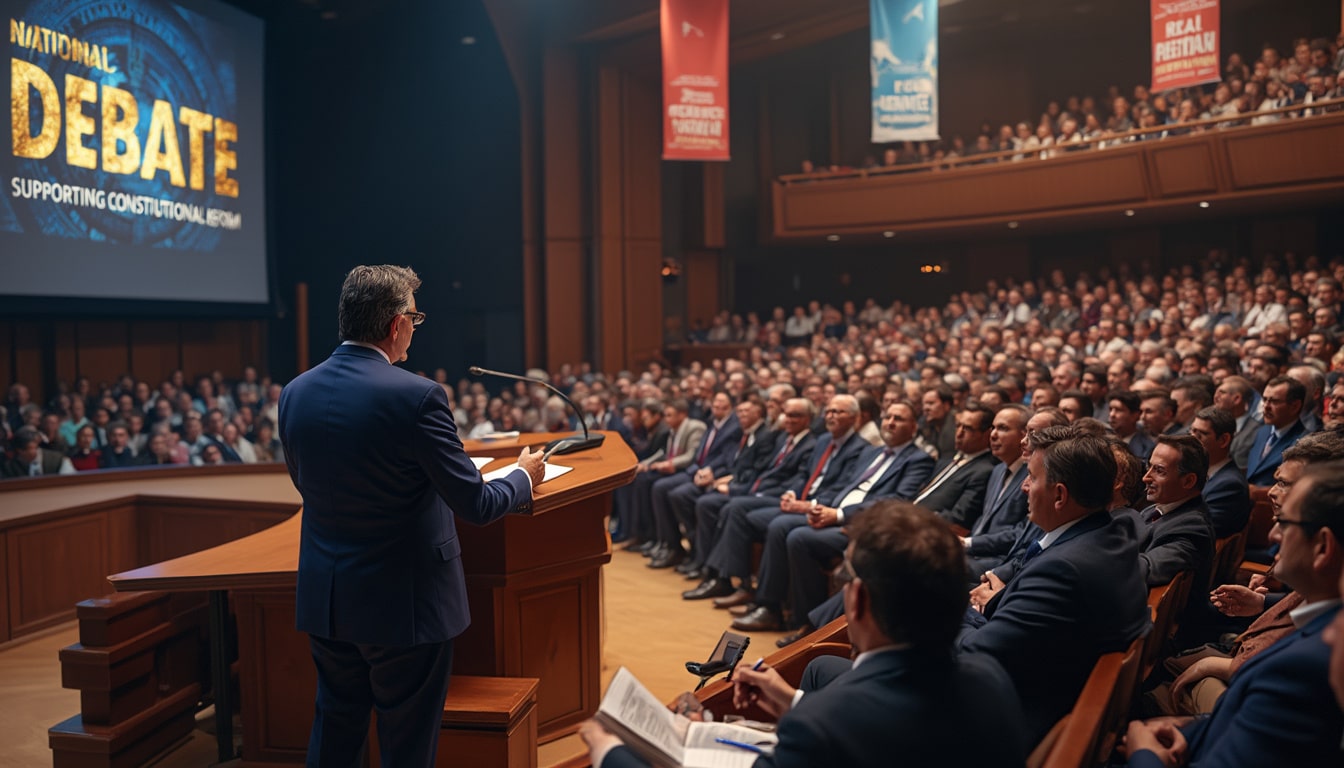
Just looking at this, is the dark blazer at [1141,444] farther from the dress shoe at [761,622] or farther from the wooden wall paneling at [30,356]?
the wooden wall paneling at [30,356]

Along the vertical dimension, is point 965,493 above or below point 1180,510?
below

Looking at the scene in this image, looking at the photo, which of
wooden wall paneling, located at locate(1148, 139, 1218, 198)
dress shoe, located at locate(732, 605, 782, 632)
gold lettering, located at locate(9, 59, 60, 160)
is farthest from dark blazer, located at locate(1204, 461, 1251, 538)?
gold lettering, located at locate(9, 59, 60, 160)

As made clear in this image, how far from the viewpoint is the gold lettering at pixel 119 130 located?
32.4ft

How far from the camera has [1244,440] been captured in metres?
5.29

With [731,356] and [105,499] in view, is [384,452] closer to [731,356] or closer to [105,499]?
[105,499]

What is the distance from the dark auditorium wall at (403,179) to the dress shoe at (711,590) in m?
9.33

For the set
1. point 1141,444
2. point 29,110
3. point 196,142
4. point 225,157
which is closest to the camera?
point 1141,444

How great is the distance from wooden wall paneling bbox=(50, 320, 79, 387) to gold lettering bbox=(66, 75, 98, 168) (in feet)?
9.00

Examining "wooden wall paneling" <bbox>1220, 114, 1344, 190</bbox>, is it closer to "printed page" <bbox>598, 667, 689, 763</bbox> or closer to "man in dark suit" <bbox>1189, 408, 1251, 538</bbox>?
"man in dark suit" <bbox>1189, 408, 1251, 538</bbox>

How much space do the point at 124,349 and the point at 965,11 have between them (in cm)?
1292

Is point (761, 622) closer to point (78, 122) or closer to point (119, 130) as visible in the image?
point (78, 122)

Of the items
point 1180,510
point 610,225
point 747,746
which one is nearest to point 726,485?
point 1180,510

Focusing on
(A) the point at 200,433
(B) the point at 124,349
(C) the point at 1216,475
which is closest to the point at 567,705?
(C) the point at 1216,475

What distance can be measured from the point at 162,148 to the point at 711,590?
831cm
